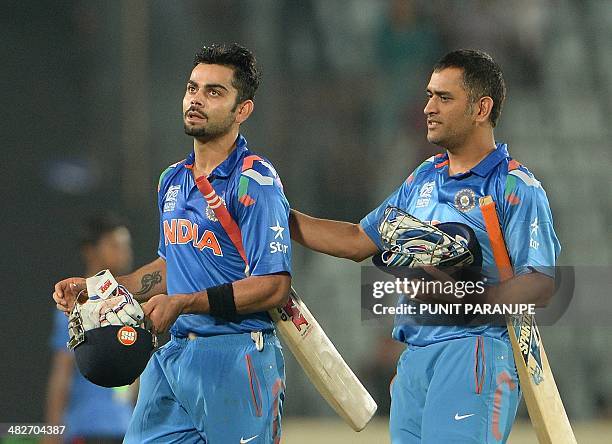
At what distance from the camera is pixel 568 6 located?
1069cm

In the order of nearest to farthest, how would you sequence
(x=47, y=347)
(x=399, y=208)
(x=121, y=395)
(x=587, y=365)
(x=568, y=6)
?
(x=399, y=208) < (x=121, y=395) < (x=47, y=347) < (x=587, y=365) < (x=568, y=6)

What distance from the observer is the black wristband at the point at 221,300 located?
3.59 m

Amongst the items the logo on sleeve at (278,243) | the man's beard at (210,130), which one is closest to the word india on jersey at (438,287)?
the logo on sleeve at (278,243)

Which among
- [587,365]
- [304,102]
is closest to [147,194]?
[304,102]

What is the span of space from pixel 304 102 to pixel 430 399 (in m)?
6.00

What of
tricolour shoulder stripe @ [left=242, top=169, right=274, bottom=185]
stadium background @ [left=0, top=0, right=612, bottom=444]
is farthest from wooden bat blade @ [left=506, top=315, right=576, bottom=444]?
stadium background @ [left=0, top=0, right=612, bottom=444]

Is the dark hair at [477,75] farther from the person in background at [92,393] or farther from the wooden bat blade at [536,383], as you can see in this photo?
the person in background at [92,393]

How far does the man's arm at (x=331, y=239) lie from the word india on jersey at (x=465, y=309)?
0.44m

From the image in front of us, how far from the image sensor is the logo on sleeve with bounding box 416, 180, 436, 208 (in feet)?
13.0

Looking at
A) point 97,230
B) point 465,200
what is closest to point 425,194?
point 465,200

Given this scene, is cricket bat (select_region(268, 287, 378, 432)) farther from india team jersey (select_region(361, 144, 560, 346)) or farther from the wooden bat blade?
the wooden bat blade

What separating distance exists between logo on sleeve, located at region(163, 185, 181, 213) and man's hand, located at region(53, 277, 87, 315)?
1.31ft

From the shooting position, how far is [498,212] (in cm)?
378

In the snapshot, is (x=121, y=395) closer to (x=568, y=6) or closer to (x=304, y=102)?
(x=304, y=102)
